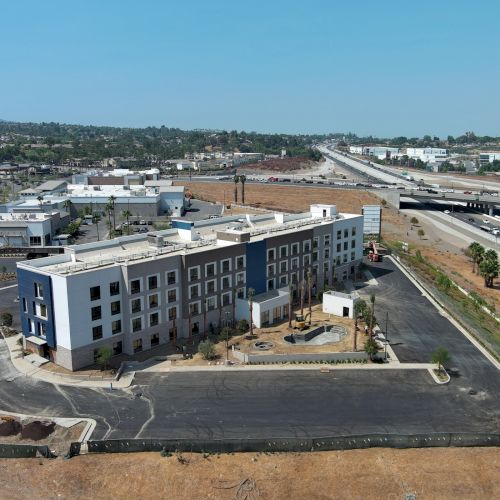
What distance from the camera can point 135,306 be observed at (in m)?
60.5

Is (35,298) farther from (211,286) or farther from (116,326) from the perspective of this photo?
(211,286)

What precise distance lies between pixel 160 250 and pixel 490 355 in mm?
38972

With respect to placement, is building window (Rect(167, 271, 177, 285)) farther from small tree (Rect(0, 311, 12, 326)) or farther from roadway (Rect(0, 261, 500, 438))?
small tree (Rect(0, 311, 12, 326))

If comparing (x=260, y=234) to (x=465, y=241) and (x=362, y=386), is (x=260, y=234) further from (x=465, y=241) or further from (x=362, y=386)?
(x=465, y=241)

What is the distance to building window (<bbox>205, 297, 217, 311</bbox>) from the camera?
6741 cm

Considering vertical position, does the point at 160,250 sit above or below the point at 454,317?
above

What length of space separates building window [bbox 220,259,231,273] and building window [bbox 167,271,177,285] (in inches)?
273

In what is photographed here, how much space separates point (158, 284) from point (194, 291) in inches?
205

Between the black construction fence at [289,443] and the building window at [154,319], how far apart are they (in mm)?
20833

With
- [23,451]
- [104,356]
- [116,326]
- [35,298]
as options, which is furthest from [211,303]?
[23,451]

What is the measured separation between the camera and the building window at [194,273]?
6523 centimetres

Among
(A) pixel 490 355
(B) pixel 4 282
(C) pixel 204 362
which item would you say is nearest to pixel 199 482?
(C) pixel 204 362

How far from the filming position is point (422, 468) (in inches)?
1607

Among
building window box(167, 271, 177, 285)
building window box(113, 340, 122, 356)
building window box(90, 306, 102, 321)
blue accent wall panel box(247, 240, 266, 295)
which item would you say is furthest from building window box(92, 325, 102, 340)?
blue accent wall panel box(247, 240, 266, 295)
